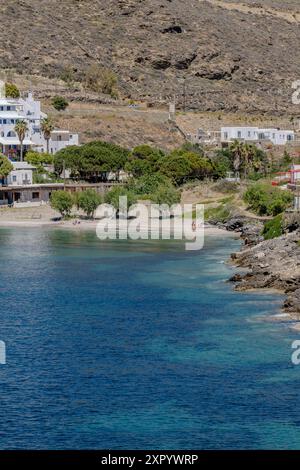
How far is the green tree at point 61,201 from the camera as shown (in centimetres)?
10981

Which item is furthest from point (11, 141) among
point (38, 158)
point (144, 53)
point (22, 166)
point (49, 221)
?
point (144, 53)

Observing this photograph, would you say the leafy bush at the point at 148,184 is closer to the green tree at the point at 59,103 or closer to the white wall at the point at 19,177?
the white wall at the point at 19,177

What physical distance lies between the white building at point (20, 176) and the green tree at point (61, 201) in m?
9.89

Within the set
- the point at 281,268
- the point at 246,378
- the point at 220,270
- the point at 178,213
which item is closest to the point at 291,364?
the point at 246,378

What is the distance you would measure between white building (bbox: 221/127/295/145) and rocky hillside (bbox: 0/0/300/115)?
20.6m

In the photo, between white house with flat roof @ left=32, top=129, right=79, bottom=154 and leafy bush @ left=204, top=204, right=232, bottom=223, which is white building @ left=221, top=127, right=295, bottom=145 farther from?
leafy bush @ left=204, top=204, right=232, bottom=223

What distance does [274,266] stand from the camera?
6906 centimetres

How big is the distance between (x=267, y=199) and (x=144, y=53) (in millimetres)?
86305

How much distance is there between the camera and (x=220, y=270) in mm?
74625

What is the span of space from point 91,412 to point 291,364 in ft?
34.2

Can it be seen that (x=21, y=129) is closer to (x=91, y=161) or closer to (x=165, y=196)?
(x=91, y=161)

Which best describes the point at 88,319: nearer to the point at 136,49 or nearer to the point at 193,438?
the point at 193,438

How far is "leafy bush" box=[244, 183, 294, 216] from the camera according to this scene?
10150 centimetres

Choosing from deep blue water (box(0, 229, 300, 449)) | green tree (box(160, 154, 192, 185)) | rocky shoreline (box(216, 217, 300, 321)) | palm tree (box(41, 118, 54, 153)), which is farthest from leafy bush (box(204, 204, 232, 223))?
deep blue water (box(0, 229, 300, 449))
